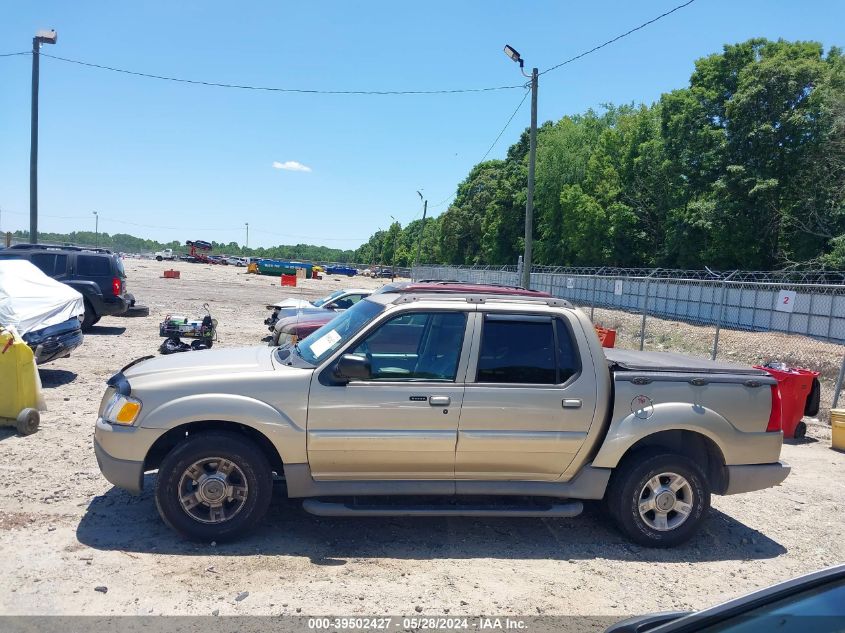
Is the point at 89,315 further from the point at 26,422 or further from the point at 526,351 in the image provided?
the point at 526,351

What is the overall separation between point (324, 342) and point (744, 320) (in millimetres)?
23713

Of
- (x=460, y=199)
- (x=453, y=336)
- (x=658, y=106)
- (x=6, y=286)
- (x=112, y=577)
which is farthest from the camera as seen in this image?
(x=460, y=199)

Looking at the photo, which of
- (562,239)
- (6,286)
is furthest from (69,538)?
(562,239)

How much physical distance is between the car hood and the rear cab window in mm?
1667

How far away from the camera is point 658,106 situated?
48.2m

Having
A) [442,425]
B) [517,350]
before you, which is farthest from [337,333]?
[517,350]

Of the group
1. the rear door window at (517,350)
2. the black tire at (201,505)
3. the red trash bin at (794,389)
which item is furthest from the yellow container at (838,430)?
the black tire at (201,505)

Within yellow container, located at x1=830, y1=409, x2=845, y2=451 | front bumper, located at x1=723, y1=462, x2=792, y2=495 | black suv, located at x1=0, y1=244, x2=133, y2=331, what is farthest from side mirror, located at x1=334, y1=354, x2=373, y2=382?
black suv, located at x1=0, y1=244, x2=133, y2=331

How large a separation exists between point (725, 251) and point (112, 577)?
37253 millimetres

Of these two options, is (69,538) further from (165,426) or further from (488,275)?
(488,275)

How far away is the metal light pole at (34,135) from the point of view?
1720 cm

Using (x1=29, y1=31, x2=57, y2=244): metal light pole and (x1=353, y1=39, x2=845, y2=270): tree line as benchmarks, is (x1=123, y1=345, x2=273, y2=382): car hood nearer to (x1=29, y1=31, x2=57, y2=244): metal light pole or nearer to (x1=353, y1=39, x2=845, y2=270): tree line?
(x1=29, y1=31, x2=57, y2=244): metal light pole

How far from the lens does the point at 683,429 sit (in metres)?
5.14

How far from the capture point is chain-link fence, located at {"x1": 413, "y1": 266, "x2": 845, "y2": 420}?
15977 mm
